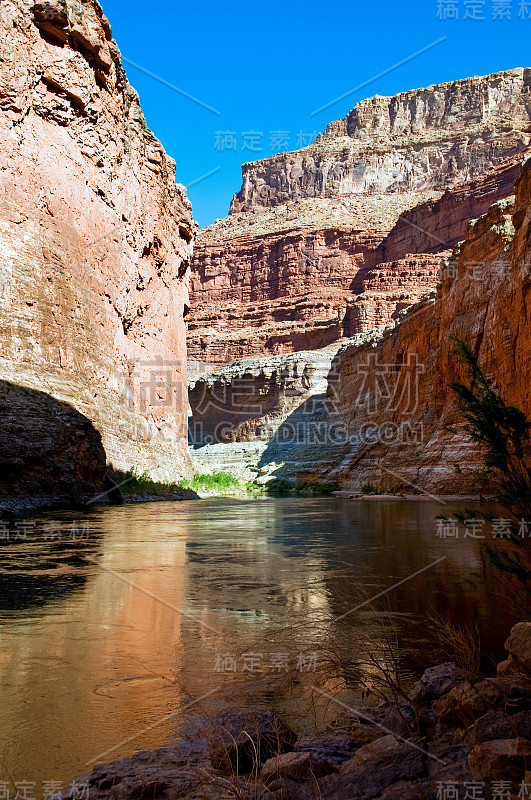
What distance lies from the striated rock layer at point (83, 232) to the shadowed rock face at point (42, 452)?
2.65 feet

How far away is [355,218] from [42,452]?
88584 millimetres

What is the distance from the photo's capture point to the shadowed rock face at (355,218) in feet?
264

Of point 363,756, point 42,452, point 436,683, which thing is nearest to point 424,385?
point 42,452

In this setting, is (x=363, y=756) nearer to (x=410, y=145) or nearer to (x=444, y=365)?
(x=444, y=365)

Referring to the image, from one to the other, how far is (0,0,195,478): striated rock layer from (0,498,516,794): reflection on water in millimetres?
11618

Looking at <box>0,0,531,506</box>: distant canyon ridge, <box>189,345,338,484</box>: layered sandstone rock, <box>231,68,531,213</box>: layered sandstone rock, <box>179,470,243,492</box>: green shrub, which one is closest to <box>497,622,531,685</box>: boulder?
<box>0,0,531,506</box>: distant canyon ridge

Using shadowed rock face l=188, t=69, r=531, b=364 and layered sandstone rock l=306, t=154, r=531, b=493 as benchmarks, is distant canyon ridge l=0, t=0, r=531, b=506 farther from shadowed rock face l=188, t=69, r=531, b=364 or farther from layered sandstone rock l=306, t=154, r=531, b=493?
shadowed rock face l=188, t=69, r=531, b=364

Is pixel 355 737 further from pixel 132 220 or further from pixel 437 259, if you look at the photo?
pixel 437 259

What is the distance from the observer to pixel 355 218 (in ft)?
320

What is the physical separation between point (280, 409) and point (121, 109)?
33.1 meters

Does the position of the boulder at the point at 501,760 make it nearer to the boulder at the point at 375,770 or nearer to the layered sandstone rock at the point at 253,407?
the boulder at the point at 375,770

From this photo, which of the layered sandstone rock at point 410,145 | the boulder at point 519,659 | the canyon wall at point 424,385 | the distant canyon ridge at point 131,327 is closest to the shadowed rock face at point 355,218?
the layered sandstone rock at point 410,145

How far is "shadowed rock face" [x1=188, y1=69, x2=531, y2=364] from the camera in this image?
8050cm

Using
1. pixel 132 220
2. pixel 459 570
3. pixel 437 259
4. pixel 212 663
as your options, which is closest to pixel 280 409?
pixel 132 220
